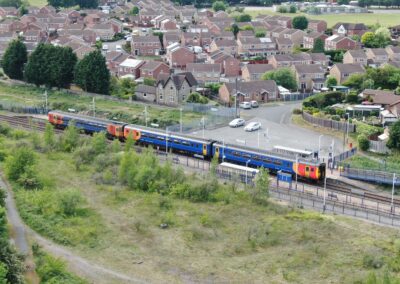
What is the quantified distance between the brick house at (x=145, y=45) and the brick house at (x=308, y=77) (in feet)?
88.0

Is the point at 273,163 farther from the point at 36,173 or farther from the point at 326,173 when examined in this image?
the point at 36,173

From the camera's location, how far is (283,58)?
7512 centimetres

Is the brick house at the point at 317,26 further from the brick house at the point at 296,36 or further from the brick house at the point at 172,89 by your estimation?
the brick house at the point at 172,89

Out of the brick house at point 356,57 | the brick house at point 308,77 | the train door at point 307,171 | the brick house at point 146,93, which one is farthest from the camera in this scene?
the brick house at point 356,57

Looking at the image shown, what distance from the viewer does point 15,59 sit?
226 feet

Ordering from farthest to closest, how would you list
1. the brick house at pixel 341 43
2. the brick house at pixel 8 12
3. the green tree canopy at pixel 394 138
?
the brick house at pixel 8 12, the brick house at pixel 341 43, the green tree canopy at pixel 394 138

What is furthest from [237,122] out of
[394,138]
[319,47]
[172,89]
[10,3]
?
[10,3]

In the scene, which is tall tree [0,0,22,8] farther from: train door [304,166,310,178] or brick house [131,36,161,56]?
train door [304,166,310,178]

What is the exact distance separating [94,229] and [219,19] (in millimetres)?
81936

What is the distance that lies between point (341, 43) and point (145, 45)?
27524 mm

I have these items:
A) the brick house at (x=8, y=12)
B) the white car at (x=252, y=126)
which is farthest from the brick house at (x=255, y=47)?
the brick house at (x=8, y=12)

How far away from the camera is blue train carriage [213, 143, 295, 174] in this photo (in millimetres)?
39094

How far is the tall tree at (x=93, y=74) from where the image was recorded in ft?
202

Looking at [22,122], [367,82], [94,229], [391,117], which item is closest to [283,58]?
[367,82]
